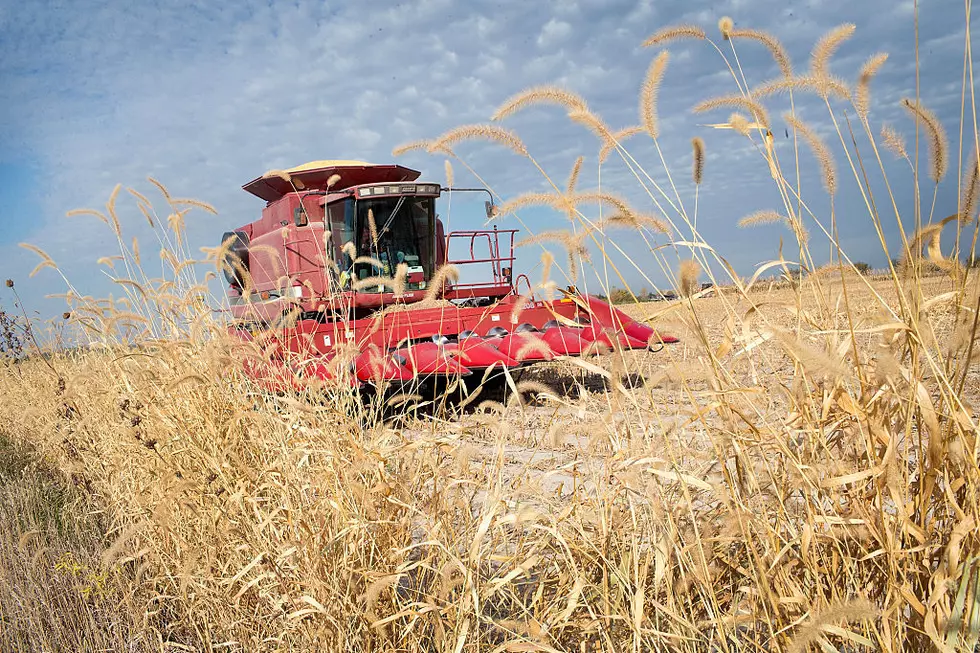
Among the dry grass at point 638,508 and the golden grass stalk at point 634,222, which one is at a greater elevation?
the golden grass stalk at point 634,222

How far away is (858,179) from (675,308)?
510mm

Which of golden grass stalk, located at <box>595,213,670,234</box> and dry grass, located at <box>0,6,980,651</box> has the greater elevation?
golden grass stalk, located at <box>595,213,670,234</box>

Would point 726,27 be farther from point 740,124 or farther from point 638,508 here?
point 638,508

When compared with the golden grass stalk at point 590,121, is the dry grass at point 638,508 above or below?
below

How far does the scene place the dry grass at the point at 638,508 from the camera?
1.46 meters

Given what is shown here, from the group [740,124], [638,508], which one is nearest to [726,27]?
[740,124]

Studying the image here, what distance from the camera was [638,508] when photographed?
216 centimetres

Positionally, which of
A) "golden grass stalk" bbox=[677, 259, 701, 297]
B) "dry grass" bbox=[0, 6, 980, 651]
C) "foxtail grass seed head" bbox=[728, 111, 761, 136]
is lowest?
"dry grass" bbox=[0, 6, 980, 651]

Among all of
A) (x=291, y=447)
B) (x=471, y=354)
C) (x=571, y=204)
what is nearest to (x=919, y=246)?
(x=571, y=204)

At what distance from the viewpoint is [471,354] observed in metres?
6.50

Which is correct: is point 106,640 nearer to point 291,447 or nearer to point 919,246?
point 291,447

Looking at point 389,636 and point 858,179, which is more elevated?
point 858,179

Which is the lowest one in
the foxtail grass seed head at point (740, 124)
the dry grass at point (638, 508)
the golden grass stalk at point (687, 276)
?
the dry grass at point (638, 508)

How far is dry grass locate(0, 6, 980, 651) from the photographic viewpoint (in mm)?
1465
